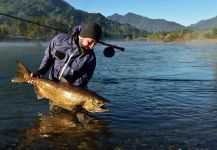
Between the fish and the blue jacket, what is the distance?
0.40m

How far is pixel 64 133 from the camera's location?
922 cm

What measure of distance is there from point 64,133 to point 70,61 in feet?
5.54

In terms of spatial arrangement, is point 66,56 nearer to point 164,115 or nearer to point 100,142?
point 100,142

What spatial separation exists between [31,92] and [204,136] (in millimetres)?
8439

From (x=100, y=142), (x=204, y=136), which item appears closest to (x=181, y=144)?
(x=204, y=136)

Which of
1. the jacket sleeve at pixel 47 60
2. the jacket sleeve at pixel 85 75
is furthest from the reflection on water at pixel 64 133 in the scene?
the jacket sleeve at pixel 47 60

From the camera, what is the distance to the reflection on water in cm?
838

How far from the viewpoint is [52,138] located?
8820 mm

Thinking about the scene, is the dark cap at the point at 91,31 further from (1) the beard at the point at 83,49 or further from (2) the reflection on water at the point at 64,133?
(2) the reflection on water at the point at 64,133

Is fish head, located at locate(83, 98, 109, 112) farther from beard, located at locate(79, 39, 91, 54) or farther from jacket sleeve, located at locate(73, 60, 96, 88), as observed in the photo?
beard, located at locate(79, 39, 91, 54)

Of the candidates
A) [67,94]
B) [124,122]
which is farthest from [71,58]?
[124,122]

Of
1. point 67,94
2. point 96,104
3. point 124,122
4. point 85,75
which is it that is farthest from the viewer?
point 124,122

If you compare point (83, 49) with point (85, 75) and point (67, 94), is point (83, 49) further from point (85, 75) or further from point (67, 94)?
point (67, 94)

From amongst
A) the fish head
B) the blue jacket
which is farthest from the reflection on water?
the blue jacket
